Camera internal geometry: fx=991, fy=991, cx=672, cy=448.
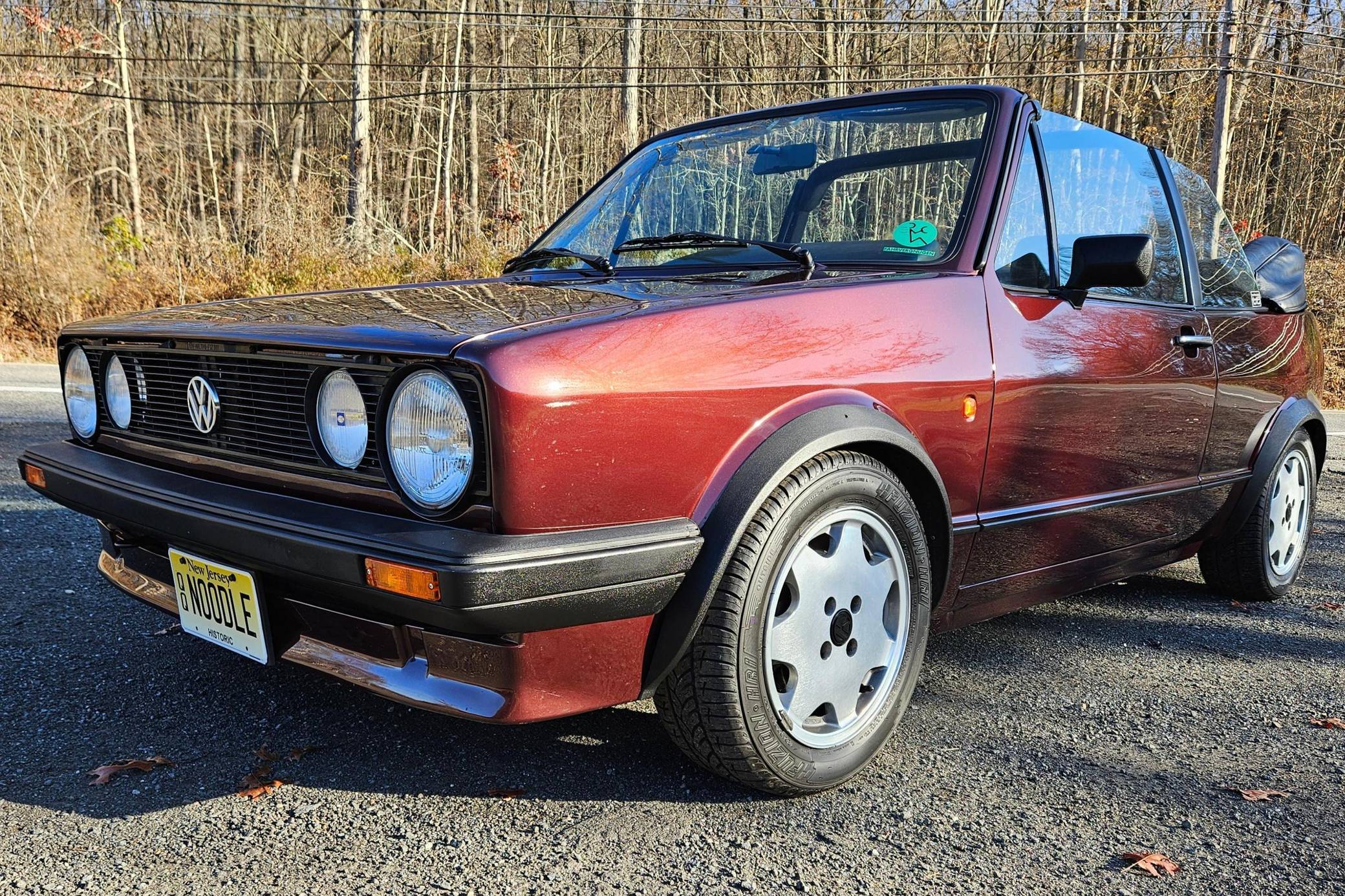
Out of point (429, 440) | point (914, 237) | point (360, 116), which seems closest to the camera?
point (429, 440)

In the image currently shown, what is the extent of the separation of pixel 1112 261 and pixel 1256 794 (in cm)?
130

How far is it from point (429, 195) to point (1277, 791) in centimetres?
2655

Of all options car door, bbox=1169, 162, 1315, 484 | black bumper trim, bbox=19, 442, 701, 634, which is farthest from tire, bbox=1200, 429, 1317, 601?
black bumper trim, bbox=19, 442, 701, 634

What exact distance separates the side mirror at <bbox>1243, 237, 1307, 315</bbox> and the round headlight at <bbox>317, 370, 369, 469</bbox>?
3.43 meters

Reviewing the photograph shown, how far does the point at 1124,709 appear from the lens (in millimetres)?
2713

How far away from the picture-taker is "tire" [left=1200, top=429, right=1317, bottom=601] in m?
3.66

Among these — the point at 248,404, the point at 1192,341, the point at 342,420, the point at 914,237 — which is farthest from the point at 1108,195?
the point at 248,404

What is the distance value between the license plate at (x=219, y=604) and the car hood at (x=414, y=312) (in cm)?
49

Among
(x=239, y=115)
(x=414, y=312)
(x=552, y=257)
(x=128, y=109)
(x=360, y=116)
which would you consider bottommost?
(x=414, y=312)

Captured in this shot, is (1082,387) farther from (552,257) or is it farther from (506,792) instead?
(506,792)

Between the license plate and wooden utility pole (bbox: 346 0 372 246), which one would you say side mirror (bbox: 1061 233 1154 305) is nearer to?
the license plate

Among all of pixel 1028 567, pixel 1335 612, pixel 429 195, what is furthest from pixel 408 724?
pixel 429 195

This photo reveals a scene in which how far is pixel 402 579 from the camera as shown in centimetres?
171

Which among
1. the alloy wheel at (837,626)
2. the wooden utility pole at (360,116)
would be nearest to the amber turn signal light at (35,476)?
the alloy wheel at (837,626)
